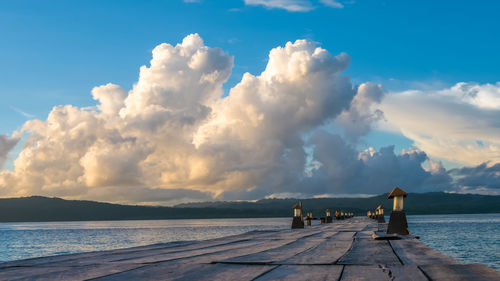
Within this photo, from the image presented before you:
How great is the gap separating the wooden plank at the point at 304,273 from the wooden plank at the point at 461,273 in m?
1.22

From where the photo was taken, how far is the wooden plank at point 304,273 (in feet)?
18.3

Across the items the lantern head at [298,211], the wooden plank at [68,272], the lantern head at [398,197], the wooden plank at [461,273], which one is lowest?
the wooden plank at [68,272]

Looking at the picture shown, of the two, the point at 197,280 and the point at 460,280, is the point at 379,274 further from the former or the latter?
the point at 197,280

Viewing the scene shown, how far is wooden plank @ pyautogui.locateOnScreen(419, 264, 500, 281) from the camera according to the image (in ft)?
17.4

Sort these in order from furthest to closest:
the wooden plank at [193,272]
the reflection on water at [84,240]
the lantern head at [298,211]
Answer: the reflection on water at [84,240]
the lantern head at [298,211]
the wooden plank at [193,272]

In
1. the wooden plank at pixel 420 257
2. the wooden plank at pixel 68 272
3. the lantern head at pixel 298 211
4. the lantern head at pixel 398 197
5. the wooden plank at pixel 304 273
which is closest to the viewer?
the wooden plank at pixel 304 273

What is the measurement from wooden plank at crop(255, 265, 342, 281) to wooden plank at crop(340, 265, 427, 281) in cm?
16

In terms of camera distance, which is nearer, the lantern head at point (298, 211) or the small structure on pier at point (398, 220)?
the small structure on pier at point (398, 220)

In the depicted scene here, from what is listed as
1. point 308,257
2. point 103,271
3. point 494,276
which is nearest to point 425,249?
point 308,257

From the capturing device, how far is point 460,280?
5176mm

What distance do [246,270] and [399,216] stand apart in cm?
1109

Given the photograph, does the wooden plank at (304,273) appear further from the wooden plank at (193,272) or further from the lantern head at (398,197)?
the lantern head at (398,197)

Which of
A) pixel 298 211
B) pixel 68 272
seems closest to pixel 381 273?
pixel 68 272

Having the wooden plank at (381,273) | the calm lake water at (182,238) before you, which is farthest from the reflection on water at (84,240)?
the wooden plank at (381,273)
